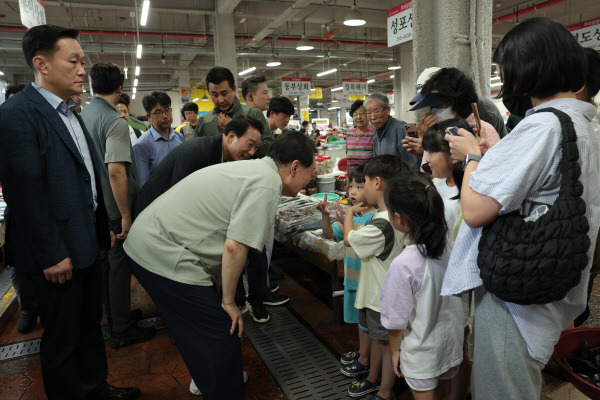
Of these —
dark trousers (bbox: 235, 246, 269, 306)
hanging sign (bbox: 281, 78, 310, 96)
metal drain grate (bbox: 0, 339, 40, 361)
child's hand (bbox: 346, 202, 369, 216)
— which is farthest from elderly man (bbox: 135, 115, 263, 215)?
hanging sign (bbox: 281, 78, 310, 96)

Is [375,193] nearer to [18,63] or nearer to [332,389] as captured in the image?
[332,389]

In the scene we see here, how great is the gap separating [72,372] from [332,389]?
4.59 ft

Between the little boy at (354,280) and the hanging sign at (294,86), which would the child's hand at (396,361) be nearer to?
the little boy at (354,280)

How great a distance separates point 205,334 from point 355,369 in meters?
1.15

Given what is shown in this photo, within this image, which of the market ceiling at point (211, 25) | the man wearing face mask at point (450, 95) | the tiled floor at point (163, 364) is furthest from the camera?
the market ceiling at point (211, 25)

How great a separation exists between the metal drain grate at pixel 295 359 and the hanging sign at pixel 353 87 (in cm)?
1614

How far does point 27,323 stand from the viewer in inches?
127

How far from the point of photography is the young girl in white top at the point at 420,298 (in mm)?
1616

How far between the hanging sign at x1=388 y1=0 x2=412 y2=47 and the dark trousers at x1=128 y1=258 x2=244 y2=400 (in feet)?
16.9

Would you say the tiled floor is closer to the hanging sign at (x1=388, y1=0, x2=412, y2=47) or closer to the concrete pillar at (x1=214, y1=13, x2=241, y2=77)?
the hanging sign at (x1=388, y1=0, x2=412, y2=47)

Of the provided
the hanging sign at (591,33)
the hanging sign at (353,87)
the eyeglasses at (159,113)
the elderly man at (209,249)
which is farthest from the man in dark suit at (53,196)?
the hanging sign at (353,87)

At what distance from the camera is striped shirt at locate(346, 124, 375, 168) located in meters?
4.22

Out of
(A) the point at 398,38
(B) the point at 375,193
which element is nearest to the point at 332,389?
(B) the point at 375,193

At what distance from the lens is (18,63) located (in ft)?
55.5
